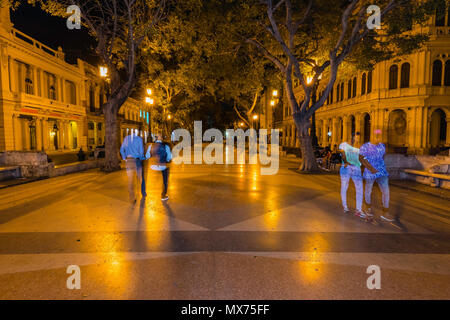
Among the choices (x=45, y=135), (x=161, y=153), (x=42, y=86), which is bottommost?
(x=161, y=153)

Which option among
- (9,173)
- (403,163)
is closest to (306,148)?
(403,163)

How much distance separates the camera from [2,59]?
2233 cm

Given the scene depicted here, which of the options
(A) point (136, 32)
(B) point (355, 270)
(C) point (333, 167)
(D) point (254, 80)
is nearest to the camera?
(B) point (355, 270)

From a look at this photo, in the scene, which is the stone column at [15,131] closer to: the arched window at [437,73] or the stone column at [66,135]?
the stone column at [66,135]

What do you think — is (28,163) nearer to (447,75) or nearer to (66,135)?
(66,135)

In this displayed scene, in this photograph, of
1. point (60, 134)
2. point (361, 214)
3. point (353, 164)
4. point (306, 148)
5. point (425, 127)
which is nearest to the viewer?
point (353, 164)

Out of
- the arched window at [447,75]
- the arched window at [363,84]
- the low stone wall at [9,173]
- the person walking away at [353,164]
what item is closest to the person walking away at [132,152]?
the person walking away at [353,164]

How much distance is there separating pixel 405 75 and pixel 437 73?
237cm

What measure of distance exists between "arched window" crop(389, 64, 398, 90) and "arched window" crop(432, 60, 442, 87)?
286 cm

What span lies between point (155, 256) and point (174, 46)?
50.2 feet

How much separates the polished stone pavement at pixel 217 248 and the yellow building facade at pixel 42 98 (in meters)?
12.0

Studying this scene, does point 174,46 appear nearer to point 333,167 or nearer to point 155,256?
point 333,167

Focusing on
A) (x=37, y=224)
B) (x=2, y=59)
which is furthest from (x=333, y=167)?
(x=2, y=59)

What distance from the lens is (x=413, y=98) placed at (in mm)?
24906
